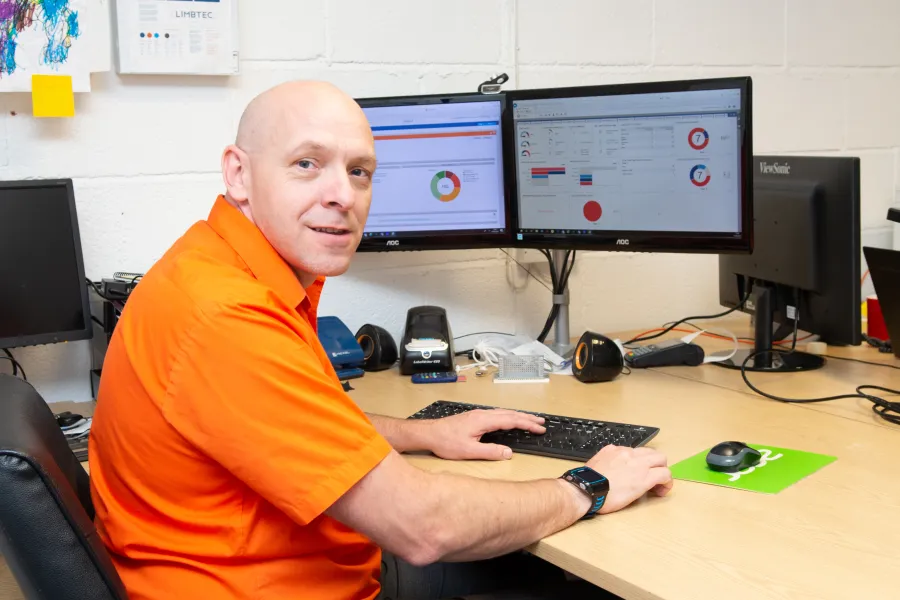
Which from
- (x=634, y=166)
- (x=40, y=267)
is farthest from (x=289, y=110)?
(x=634, y=166)

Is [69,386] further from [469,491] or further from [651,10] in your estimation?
[651,10]

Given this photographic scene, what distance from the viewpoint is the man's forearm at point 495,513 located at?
1211mm

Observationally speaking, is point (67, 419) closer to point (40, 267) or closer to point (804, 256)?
point (40, 267)

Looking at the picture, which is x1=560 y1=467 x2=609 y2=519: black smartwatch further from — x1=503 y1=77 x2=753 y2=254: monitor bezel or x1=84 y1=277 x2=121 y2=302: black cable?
x1=84 y1=277 x2=121 y2=302: black cable

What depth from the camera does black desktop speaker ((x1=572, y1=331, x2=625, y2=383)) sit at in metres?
2.02

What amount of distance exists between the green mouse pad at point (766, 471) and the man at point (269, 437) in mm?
81

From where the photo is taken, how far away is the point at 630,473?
1.37m

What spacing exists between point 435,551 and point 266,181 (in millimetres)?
557

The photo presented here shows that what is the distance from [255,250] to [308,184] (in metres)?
0.12

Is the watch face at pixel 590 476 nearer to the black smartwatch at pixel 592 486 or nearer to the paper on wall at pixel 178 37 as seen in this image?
the black smartwatch at pixel 592 486

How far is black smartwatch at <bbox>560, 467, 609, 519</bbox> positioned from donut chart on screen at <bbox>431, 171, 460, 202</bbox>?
1031 millimetres

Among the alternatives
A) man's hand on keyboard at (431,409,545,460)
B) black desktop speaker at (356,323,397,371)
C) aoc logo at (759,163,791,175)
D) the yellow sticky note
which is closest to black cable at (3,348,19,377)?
the yellow sticky note

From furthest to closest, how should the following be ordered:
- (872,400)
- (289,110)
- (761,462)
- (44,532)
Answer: (872,400) < (761,462) < (289,110) < (44,532)

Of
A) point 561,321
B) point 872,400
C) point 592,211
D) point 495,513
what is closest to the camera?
point 495,513
